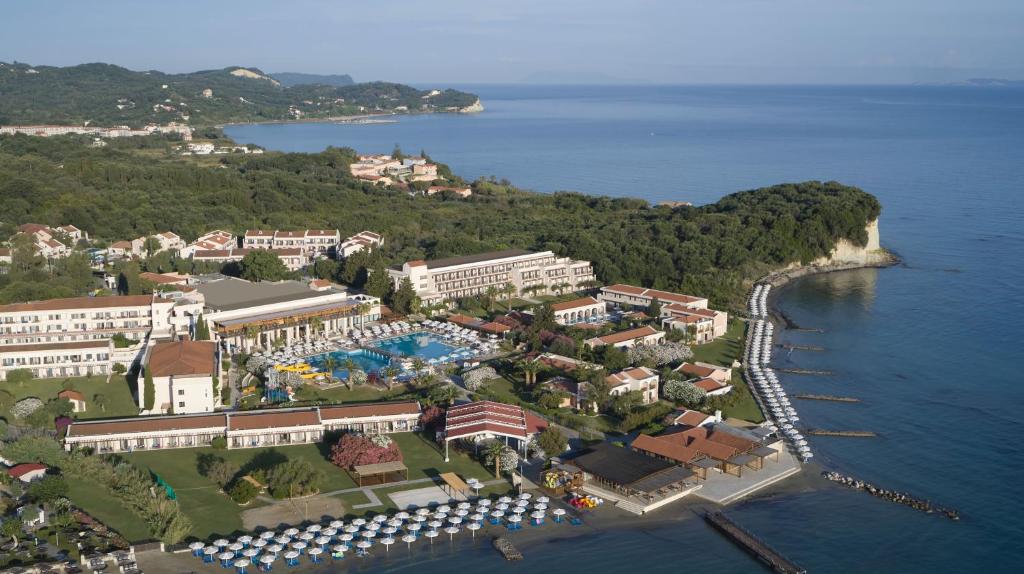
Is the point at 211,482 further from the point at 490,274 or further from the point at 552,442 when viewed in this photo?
the point at 490,274

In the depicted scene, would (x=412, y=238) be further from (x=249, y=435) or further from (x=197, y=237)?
(x=249, y=435)

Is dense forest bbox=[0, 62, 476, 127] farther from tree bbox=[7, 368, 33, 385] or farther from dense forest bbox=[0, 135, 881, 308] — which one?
tree bbox=[7, 368, 33, 385]

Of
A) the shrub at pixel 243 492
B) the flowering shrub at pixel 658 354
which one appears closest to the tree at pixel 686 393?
the flowering shrub at pixel 658 354

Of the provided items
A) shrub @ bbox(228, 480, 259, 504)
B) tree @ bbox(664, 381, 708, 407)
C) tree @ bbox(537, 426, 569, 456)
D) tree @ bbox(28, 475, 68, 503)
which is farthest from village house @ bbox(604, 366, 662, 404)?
tree @ bbox(28, 475, 68, 503)

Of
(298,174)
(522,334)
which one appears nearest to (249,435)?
(522,334)

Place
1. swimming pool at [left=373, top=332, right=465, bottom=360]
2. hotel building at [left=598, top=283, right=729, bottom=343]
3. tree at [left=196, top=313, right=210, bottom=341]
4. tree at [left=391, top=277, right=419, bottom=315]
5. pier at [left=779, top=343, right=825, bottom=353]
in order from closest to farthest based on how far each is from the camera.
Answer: tree at [left=196, top=313, right=210, bottom=341], swimming pool at [left=373, top=332, right=465, bottom=360], pier at [left=779, top=343, right=825, bottom=353], hotel building at [left=598, top=283, right=729, bottom=343], tree at [left=391, top=277, right=419, bottom=315]
